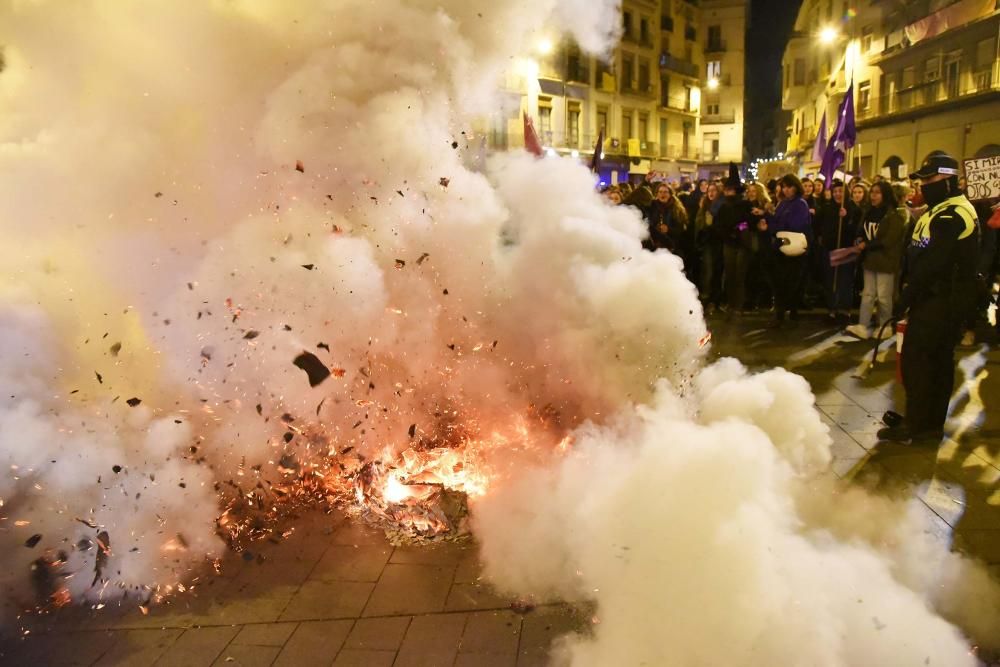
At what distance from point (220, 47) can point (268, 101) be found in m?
0.35

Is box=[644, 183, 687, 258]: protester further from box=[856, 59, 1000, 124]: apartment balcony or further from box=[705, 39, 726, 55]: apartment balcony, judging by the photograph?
box=[705, 39, 726, 55]: apartment balcony

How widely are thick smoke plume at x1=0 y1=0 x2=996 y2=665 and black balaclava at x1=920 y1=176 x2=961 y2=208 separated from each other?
1.76m

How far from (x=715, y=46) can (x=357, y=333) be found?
50.5 metres

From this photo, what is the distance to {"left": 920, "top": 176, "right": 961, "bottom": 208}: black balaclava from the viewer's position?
4.47 m

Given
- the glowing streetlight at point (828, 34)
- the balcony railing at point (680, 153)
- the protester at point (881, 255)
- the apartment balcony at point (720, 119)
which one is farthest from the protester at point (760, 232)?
the apartment balcony at point (720, 119)

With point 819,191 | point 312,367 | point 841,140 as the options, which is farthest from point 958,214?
point 841,140

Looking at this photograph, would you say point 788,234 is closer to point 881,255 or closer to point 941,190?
point 881,255

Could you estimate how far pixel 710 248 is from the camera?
9508 millimetres

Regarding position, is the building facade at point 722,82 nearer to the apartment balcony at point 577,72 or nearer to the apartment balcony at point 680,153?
the apartment balcony at point 680,153

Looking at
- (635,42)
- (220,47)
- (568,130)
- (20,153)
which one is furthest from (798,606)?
(635,42)

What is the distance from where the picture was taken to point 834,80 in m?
34.1

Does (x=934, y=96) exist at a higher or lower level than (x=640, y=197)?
higher

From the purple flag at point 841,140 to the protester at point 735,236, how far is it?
1.73 metres

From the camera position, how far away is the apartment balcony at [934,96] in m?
22.6
